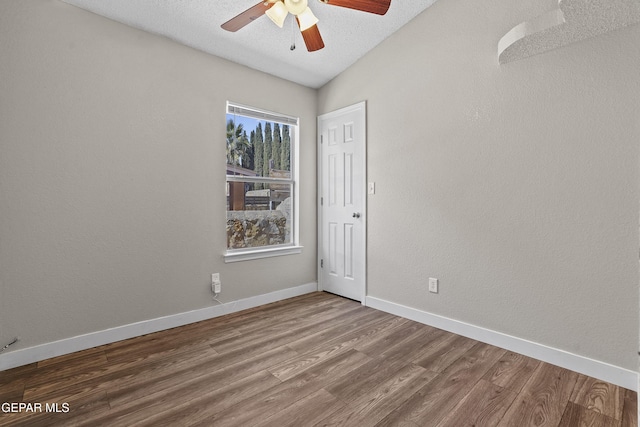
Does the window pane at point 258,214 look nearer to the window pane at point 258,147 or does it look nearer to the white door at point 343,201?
the window pane at point 258,147

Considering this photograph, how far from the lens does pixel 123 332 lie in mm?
2463

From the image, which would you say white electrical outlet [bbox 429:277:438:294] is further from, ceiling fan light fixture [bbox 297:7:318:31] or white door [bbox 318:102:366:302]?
ceiling fan light fixture [bbox 297:7:318:31]

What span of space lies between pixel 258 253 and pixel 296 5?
2198 mm

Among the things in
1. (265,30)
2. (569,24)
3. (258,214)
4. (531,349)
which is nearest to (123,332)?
(258,214)

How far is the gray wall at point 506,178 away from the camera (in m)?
1.89

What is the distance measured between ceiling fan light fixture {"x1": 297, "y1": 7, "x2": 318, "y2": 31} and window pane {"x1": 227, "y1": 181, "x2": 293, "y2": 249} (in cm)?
161

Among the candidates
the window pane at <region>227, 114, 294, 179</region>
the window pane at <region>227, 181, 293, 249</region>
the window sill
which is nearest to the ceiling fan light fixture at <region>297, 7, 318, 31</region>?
the window pane at <region>227, 114, 294, 179</region>

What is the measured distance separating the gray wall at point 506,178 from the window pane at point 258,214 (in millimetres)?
1013

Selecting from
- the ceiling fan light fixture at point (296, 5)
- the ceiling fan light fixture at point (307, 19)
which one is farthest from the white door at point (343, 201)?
the ceiling fan light fixture at point (296, 5)

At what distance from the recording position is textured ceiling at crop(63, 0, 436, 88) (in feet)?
7.66

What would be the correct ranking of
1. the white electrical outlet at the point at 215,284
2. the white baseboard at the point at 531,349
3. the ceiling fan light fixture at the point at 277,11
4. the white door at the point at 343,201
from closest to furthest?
the white baseboard at the point at 531,349 < the ceiling fan light fixture at the point at 277,11 < the white electrical outlet at the point at 215,284 < the white door at the point at 343,201

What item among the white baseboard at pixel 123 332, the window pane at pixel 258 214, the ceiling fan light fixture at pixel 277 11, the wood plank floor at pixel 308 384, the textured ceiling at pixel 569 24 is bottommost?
Answer: the wood plank floor at pixel 308 384

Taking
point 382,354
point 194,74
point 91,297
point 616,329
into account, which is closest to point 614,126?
point 616,329

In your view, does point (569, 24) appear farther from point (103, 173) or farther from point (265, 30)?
point (103, 173)
